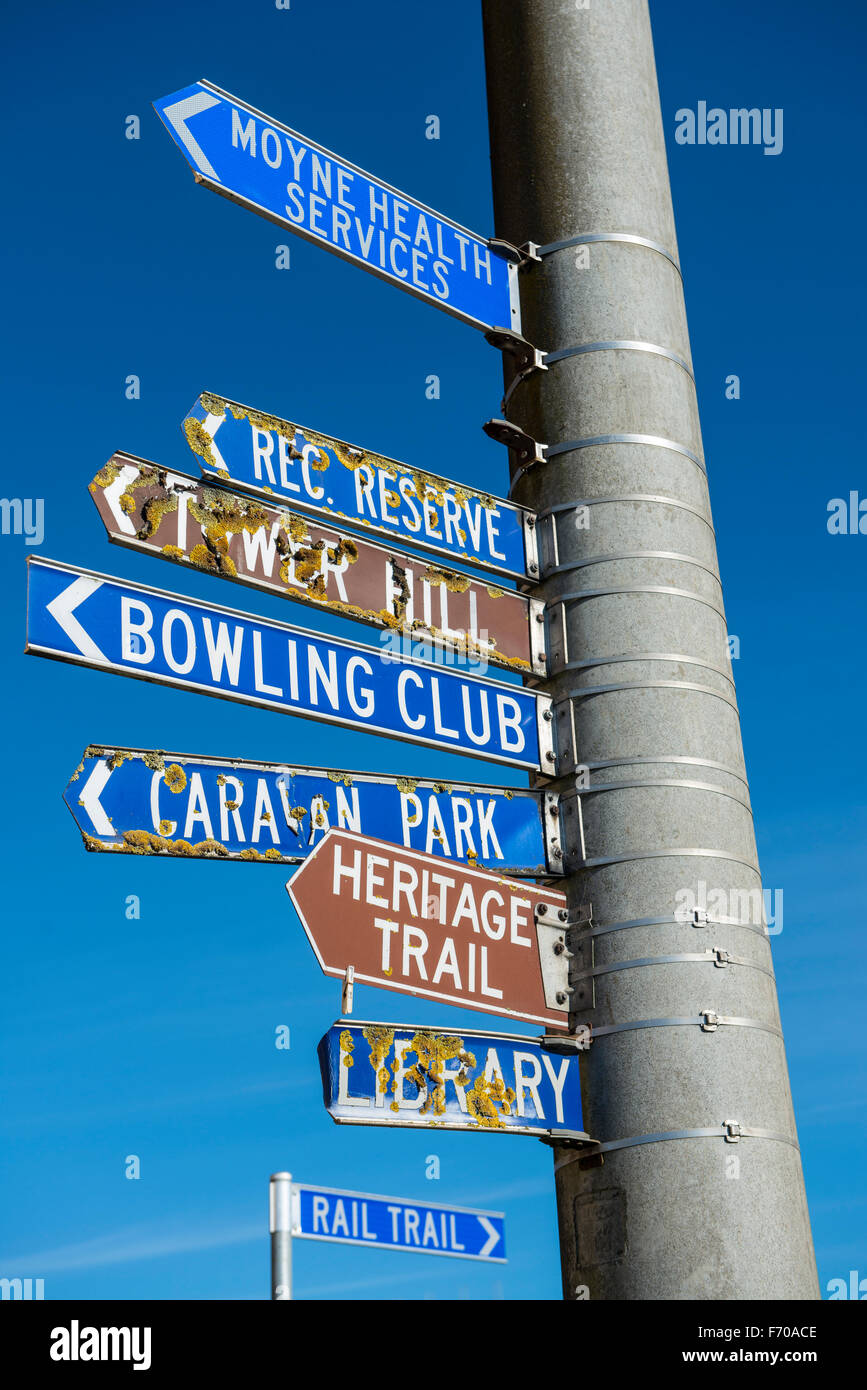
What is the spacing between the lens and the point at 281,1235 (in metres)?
4.18

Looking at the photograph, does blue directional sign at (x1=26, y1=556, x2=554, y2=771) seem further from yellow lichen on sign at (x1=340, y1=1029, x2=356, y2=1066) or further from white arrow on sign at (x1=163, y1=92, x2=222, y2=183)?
white arrow on sign at (x1=163, y1=92, x2=222, y2=183)

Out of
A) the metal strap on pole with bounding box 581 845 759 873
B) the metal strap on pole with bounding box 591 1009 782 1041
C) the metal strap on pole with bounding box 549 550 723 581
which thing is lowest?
the metal strap on pole with bounding box 591 1009 782 1041

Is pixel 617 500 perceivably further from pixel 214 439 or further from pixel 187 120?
pixel 187 120

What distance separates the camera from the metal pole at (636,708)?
237 inches

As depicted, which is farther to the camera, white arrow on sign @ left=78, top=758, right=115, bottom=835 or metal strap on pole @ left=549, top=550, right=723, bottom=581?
metal strap on pole @ left=549, top=550, right=723, bottom=581

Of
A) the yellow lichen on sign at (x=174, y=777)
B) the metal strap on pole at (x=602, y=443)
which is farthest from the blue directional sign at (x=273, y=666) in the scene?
the metal strap on pole at (x=602, y=443)

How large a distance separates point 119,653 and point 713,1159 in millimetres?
3004

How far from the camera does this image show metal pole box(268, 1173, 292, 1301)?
13.6ft

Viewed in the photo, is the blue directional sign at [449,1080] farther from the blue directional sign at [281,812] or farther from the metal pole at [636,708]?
the blue directional sign at [281,812]

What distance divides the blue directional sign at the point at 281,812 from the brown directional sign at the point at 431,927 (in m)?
0.18

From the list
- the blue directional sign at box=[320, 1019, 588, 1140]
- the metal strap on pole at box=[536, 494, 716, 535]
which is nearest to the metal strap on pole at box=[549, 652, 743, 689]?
the metal strap on pole at box=[536, 494, 716, 535]

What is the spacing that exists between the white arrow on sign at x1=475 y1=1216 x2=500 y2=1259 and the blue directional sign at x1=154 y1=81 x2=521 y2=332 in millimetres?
4280

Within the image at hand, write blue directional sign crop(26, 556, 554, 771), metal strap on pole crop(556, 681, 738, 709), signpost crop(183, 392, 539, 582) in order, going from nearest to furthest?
blue directional sign crop(26, 556, 554, 771) < signpost crop(183, 392, 539, 582) < metal strap on pole crop(556, 681, 738, 709)
